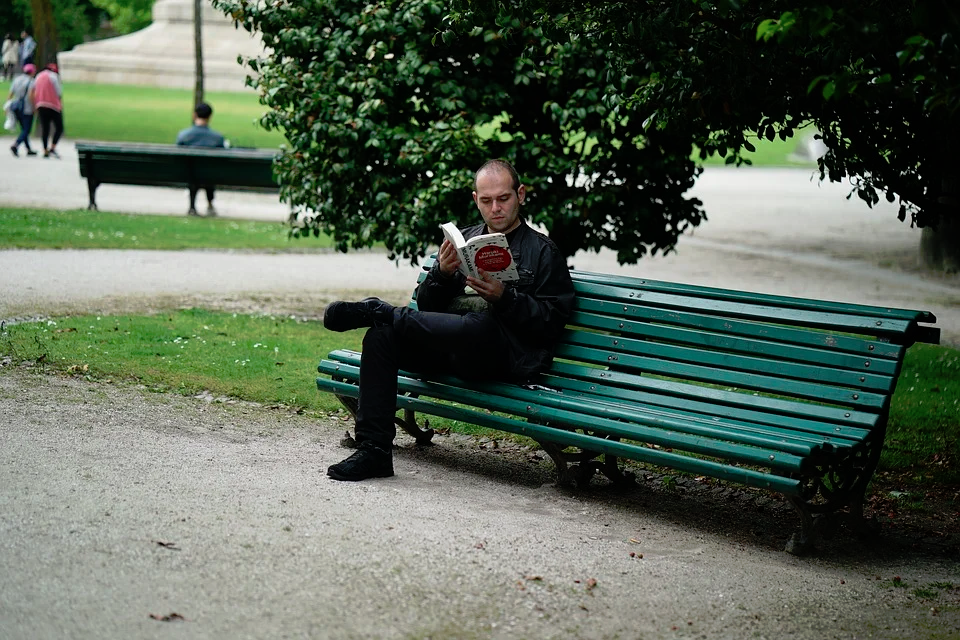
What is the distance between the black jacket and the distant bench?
11060 mm

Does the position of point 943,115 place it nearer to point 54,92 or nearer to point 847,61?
point 847,61

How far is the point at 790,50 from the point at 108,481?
361 centimetres

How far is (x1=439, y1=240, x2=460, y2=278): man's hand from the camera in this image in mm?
5918

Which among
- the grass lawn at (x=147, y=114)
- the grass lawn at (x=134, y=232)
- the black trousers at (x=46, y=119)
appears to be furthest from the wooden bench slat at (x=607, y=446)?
the grass lawn at (x=147, y=114)

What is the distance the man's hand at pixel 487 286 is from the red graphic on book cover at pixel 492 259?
4 cm

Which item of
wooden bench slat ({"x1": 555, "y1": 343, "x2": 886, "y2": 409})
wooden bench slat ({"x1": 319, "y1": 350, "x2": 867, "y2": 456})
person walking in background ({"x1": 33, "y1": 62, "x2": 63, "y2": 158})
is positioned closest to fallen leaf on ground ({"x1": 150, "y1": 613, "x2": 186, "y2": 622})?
wooden bench slat ({"x1": 319, "y1": 350, "x2": 867, "y2": 456})

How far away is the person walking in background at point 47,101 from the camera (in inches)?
932

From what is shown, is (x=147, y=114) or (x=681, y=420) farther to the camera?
(x=147, y=114)

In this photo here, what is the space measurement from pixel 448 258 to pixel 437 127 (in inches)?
117

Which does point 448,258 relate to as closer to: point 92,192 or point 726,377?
point 726,377

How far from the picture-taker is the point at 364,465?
5.72 metres

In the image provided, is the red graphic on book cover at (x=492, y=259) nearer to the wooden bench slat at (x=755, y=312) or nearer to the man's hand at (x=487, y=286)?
the man's hand at (x=487, y=286)

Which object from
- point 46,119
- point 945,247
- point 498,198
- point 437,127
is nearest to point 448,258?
point 498,198

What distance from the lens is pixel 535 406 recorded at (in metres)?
5.63
